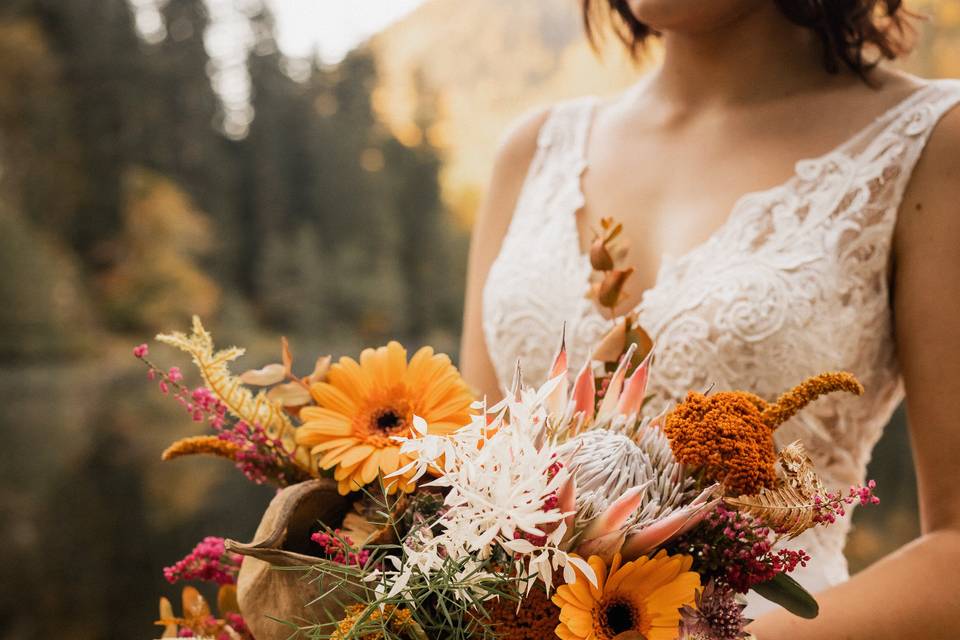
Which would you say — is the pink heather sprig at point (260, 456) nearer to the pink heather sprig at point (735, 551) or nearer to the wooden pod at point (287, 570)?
the wooden pod at point (287, 570)

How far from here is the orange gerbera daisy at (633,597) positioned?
0.75 metres

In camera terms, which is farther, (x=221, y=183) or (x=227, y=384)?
(x=221, y=183)

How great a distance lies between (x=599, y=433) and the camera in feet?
2.69

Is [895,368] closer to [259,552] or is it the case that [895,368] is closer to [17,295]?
[259,552]

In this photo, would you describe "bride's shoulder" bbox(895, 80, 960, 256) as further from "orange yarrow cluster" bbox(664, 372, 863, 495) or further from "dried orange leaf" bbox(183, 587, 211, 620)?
"dried orange leaf" bbox(183, 587, 211, 620)

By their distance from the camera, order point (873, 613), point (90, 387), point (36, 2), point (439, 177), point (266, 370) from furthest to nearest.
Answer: point (439, 177) → point (36, 2) → point (90, 387) → point (873, 613) → point (266, 370)

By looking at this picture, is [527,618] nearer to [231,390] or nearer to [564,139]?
[231,390]

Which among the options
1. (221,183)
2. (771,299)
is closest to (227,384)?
(771,299)

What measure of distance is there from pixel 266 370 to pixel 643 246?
0.87m

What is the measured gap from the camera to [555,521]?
75 centimetres

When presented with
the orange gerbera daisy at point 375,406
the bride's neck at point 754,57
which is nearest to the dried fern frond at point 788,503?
the orange gerbera daisy at point 375,406

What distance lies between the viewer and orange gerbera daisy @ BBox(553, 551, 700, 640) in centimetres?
75

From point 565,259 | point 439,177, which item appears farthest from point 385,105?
point 565,259

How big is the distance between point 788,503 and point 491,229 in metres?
1.24
